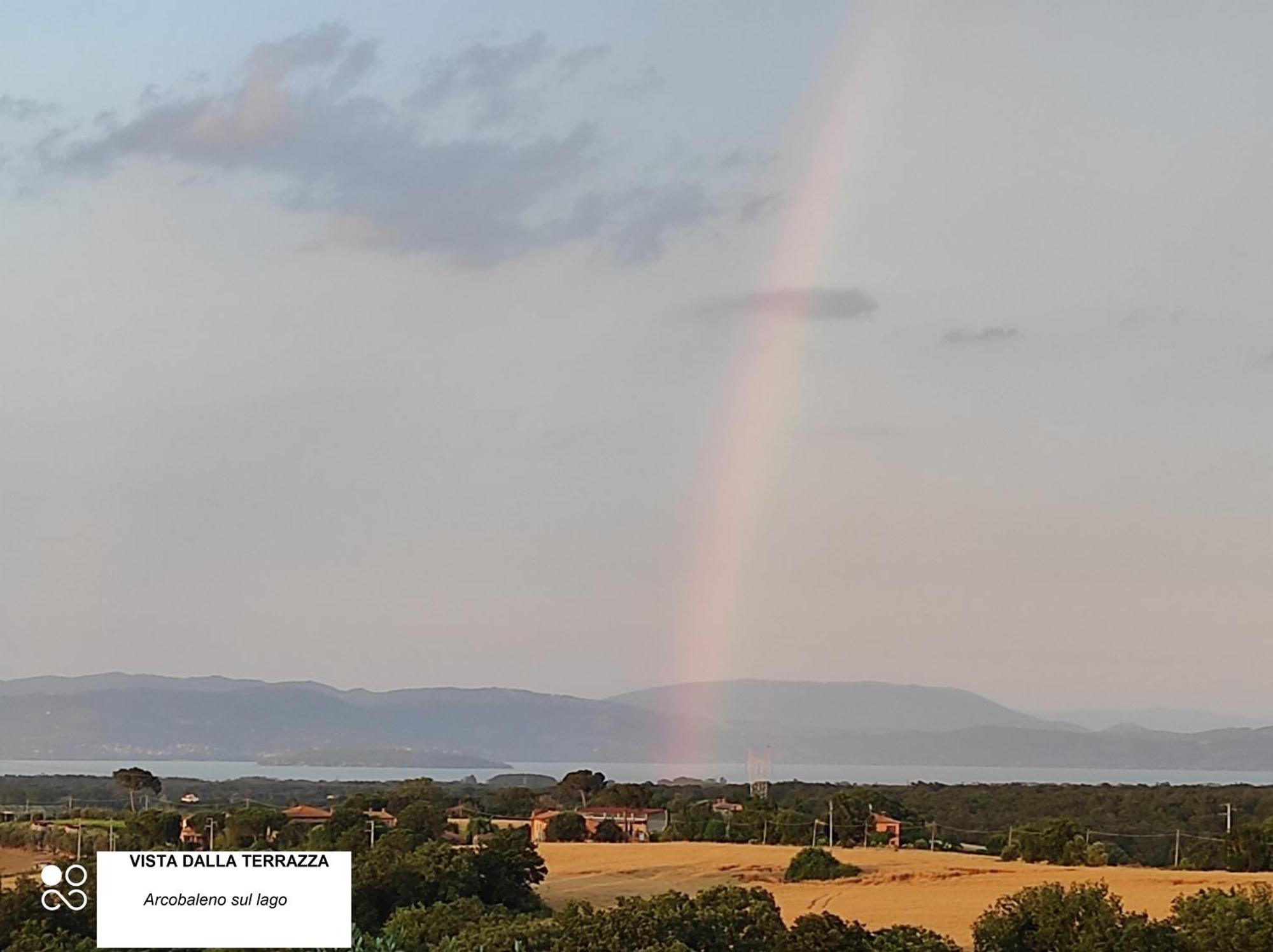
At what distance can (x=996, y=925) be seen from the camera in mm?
25844

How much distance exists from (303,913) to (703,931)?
319 inches

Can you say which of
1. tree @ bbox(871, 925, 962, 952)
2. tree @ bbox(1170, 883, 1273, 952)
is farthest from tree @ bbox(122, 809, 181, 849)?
tree @ bbox(1170, 883, 1273, 952)

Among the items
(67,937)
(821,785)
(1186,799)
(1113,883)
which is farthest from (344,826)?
(821,785)

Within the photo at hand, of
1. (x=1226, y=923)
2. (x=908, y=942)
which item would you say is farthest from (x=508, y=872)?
(x=1226, y=923)

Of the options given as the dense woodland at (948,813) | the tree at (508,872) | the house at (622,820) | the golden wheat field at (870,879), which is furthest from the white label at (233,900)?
the house at (622,820)

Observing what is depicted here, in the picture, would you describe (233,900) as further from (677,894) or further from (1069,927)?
(1069,927)

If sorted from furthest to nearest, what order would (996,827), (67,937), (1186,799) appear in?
(1186,799)
(996,827)
(67,937)

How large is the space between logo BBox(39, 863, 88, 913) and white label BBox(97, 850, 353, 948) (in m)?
5.92

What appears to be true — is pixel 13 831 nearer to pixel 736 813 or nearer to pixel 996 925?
pixel 736 813

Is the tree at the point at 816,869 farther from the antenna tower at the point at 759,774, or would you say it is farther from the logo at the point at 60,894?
the antenna tower at the point at 759,774

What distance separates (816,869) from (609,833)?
21542mm

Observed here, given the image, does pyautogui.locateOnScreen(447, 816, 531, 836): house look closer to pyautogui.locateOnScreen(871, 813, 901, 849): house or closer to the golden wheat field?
the golden wheat field

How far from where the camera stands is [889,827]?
64.8 meters

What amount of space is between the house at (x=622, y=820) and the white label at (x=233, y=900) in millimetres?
49138
